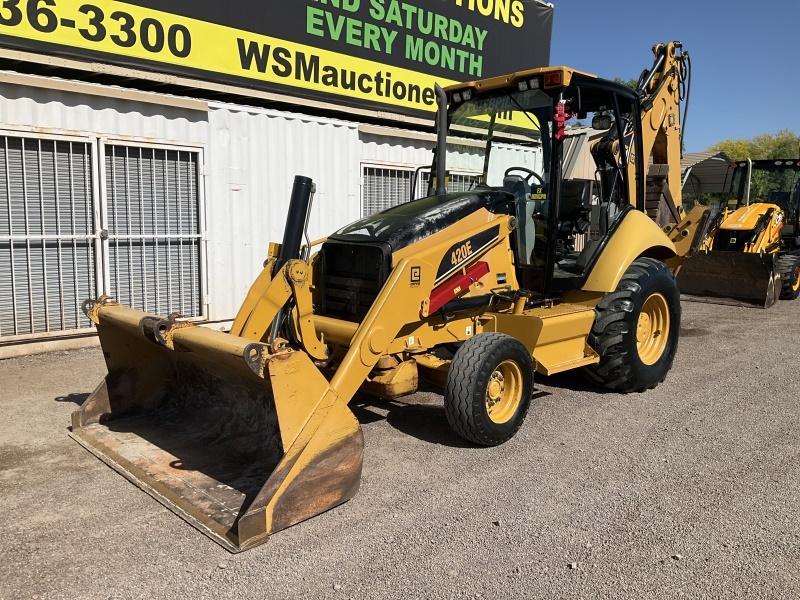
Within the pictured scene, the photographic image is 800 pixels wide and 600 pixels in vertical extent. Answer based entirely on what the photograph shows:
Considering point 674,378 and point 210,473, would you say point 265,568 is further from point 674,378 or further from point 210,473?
point 674,378

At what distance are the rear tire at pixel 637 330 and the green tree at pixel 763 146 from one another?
52.9m

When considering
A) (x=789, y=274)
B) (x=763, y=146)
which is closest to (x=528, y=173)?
(x=789, y=274)

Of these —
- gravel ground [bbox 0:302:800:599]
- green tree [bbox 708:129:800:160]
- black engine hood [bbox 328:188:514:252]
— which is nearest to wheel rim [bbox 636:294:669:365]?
gravel ground [bbox 0:302:800:599]

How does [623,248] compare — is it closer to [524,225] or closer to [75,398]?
[524,225]

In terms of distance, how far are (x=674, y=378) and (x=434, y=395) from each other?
8.83 feet

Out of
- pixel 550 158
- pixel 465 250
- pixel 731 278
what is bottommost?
pixel 731 278

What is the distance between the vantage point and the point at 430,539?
3504 mm

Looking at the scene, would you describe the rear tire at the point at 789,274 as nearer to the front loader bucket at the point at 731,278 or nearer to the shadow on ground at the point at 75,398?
the front loader bucket at the point at 731,278

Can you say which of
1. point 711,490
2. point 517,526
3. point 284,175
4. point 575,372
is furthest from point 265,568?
point 284,175

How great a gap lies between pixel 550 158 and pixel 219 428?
342 cm

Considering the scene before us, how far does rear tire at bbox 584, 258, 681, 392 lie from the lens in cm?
590

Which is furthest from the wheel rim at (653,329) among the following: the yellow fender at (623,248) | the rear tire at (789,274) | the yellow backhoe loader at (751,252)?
the rear tire at (789,274)

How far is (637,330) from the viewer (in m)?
6.32

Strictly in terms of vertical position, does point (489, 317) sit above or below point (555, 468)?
Result: above
